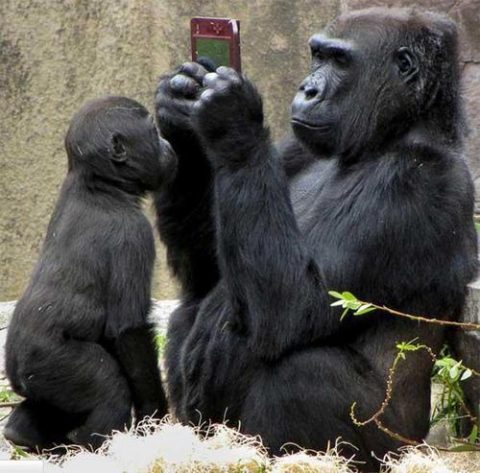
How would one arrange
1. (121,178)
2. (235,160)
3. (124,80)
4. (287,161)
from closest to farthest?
(235,160), (121,178), (287,161), (124,80)

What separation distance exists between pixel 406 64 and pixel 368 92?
0.13 m

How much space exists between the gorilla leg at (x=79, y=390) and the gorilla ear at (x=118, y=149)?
558mm

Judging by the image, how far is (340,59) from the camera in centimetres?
426

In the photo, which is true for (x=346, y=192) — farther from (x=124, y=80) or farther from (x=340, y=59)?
(x=124, y=80)

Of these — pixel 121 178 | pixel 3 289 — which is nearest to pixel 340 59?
pixel 121 178

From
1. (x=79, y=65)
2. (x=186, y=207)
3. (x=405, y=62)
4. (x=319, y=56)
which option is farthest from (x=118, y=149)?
(x=79, y=65)

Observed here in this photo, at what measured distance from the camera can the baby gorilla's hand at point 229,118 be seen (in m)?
4.01

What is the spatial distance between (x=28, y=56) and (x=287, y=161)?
3047 mm

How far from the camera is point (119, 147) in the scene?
14.4ft

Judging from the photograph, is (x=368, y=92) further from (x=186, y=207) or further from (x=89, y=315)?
(x=89, y=315)

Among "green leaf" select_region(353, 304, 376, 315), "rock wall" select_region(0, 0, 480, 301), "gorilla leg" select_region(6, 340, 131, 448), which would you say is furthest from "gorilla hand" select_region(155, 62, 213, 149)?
"rock wall" select_region(0, 0, 480, 301)

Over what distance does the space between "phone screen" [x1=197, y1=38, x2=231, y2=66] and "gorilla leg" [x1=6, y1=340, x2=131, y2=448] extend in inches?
37.0

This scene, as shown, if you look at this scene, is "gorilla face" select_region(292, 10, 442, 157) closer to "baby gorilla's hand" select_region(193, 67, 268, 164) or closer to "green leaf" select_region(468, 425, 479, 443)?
"baby gorilla's hand" select_region(193, 67, 268, 164)

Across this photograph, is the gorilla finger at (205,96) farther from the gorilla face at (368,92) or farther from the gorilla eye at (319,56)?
the gorilla eye at (319,56)
